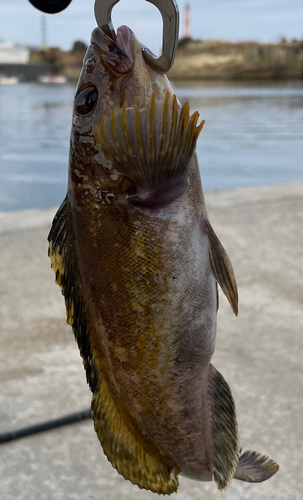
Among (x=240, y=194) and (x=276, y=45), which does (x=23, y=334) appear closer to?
(x=240, y=194)

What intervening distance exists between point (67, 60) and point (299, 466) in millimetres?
72002

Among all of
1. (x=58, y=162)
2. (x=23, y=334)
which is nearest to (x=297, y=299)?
(x=23, y=334)

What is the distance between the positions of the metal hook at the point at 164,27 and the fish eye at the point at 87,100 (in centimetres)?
15

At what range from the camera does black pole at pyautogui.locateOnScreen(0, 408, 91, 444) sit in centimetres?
272

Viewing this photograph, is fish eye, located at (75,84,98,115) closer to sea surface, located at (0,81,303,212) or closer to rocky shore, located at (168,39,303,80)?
sea surface, located at (0,81,303,212)

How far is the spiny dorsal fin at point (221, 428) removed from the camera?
5.44 feet

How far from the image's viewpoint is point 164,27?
1292mm

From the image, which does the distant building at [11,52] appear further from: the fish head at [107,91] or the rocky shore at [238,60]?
the fish head at [107,91]

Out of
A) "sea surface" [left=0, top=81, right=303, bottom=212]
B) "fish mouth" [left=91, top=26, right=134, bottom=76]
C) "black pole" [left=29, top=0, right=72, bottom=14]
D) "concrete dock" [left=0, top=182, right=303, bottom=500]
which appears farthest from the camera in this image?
"sea surface" [left=0, top=81, right=303, bottom=212]

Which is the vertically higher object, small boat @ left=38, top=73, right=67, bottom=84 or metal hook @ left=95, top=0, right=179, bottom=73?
metal hook @ left=95, top=0, right=179, bottom=73

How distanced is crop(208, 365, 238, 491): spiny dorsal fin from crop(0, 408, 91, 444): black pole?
4.47 feet

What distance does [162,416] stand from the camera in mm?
1557

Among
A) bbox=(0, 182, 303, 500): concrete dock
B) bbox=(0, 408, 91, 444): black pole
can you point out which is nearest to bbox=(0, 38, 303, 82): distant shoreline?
bbox=(0, 182, 303, 500): concrete dock

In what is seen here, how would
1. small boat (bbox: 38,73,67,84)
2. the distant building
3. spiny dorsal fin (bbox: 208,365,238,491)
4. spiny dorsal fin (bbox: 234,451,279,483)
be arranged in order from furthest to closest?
small boat (bbox: 38,73,67,84), the distant building, spiny dorsal fin (bbox: 234,451,279,483), spiny dorsal fin (bbox: 208,365,238,491)
